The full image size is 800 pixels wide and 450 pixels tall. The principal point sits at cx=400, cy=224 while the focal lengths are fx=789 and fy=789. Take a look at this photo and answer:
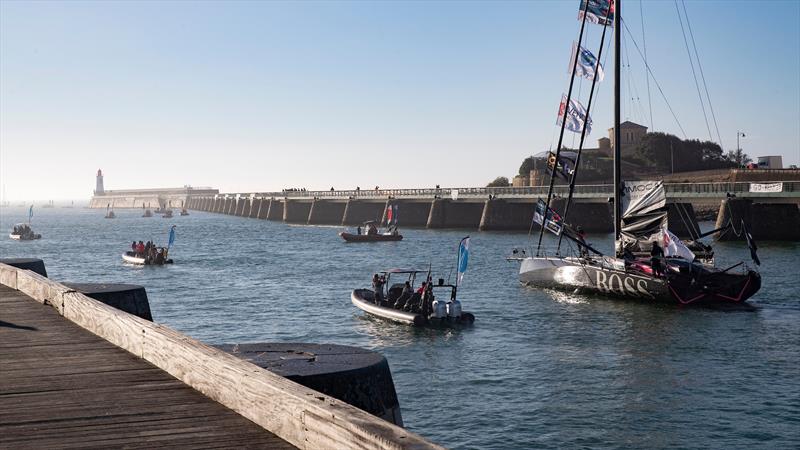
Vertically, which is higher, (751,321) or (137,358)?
(137,358)

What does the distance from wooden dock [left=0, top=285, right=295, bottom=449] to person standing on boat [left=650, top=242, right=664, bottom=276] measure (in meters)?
35.0

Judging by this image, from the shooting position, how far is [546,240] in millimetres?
103625

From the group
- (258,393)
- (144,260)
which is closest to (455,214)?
(144,260)

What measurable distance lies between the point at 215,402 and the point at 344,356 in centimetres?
173

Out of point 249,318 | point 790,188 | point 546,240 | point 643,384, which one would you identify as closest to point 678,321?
point 643,384

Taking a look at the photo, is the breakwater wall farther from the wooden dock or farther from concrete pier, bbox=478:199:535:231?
the wooden dock

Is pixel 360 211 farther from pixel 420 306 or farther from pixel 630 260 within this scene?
pixel 420 306

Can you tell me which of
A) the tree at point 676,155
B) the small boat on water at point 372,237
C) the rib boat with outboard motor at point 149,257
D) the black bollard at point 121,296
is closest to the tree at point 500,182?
the tree at point 676,155

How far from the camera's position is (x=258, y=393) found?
6.13 metres

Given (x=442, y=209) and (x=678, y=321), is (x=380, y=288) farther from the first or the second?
(x=442, y=209)

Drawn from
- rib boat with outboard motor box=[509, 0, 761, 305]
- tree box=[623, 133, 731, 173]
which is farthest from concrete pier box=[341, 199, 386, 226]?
rib boat with outboard motor box=[509, 0, 761, 305]

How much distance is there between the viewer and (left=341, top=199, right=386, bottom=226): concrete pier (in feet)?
482

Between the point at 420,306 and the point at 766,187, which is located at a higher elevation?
the point at 766,187

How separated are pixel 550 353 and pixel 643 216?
1773 centimetres
